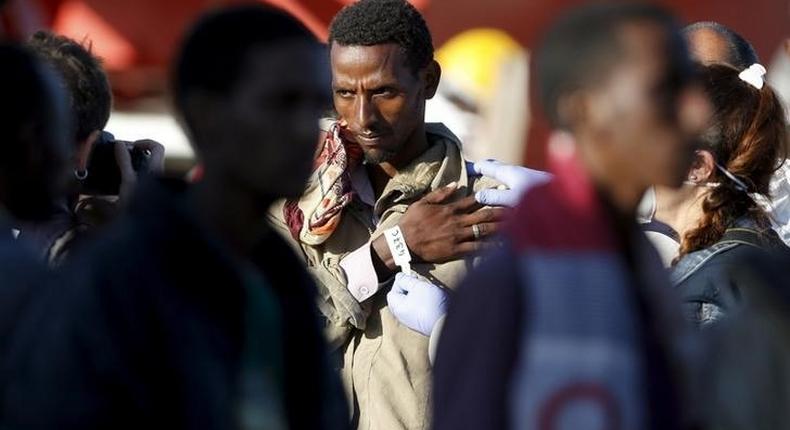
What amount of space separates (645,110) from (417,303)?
147cm

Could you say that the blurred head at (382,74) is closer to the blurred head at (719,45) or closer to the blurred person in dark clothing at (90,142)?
the blurred person in dark clothing at (90,142)

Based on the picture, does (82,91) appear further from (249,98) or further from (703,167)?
(249,98)

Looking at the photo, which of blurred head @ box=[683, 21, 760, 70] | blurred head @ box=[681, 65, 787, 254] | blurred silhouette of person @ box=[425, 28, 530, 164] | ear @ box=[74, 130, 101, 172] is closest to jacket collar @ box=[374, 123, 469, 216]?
blurred head @ box=[681, 65, 787, 254]

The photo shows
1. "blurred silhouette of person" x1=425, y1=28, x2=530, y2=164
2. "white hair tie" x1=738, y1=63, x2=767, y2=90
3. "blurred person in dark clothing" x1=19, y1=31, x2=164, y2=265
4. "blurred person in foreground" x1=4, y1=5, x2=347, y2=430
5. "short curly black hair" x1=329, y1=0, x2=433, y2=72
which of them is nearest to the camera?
"blurred person in foreground" x1=4, y1=5, x2=347, y2=430

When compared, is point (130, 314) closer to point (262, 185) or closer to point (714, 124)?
point (262, 185)

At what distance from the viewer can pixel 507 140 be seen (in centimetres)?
858

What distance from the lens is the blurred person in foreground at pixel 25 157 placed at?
2.61 meters

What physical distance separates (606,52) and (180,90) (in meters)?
0.65

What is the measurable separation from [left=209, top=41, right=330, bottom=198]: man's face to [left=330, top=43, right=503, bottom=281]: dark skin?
1621 mm

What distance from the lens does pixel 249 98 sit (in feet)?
8.02

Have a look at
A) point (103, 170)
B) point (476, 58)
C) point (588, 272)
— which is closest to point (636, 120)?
point (588, 272)

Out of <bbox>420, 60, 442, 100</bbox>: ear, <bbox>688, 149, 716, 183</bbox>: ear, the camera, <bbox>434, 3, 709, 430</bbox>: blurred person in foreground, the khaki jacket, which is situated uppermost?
<bbox>434, 3, 709, 430</bbox>: blurred person in foreground

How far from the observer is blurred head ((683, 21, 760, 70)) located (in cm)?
484

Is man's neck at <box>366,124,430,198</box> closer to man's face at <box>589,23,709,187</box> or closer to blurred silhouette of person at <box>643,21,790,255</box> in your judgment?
blurred silhouette of person at <box>643,21,790,255</box>
